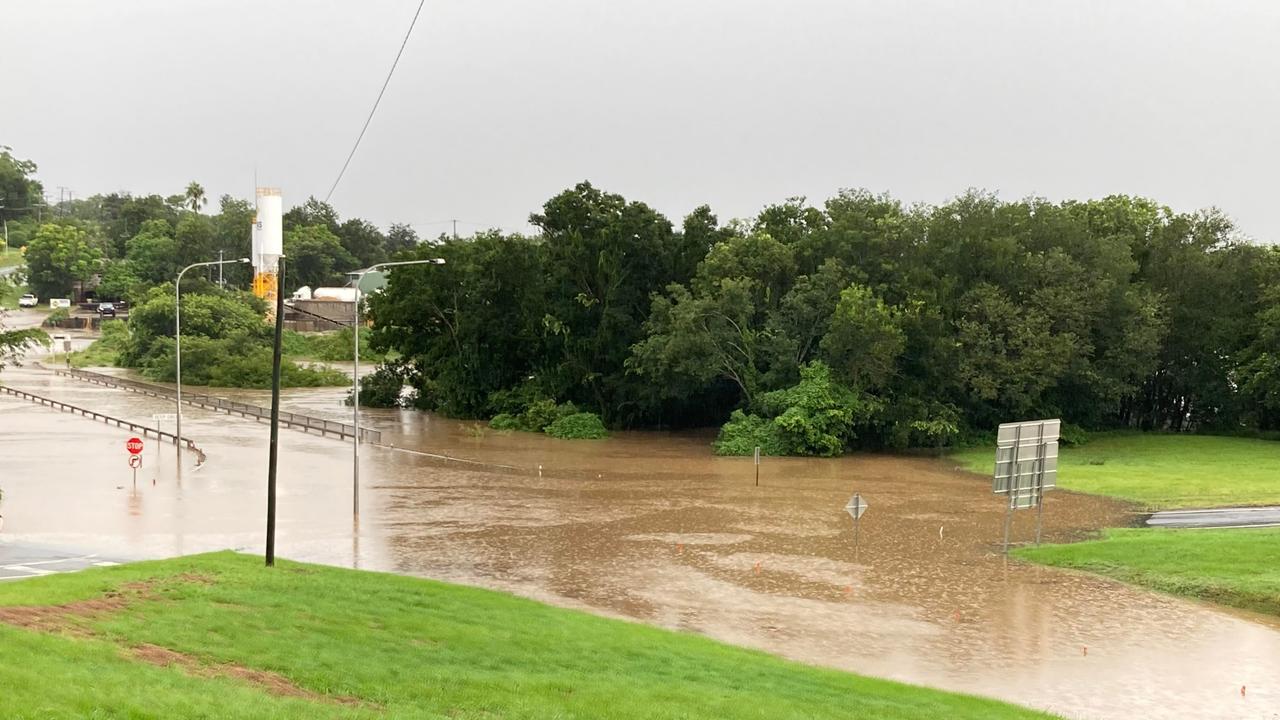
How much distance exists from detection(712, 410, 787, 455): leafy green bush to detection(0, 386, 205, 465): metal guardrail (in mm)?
24974

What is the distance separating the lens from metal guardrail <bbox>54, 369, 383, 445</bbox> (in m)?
64.2

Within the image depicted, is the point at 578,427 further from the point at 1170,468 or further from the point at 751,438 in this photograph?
the point at 1170,468

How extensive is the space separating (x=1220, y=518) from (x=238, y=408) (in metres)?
58.4

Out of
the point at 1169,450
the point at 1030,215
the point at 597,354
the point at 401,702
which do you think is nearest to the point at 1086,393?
the point at 1169,450

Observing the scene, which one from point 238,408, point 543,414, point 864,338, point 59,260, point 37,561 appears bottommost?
point 37,561

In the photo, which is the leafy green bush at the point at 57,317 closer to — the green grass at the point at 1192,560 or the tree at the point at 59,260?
the tree at the point at 59,260

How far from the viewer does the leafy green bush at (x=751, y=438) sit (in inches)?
2290

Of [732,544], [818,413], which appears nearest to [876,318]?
[818,413]

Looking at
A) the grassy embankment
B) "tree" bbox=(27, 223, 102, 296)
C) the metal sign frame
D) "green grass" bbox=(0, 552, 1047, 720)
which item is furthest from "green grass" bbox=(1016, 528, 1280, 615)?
"tree" bbox=(27, 223, 102, 296)

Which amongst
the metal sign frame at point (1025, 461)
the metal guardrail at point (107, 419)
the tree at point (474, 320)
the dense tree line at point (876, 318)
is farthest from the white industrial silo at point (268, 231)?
the tree at point (474, 320)

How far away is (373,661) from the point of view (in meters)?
16.4

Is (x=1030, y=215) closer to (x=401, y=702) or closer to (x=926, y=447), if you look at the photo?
(x=926, y=447)

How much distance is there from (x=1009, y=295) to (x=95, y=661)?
55.1 metres

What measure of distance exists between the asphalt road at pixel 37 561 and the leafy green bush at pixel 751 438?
34320 millimetres
